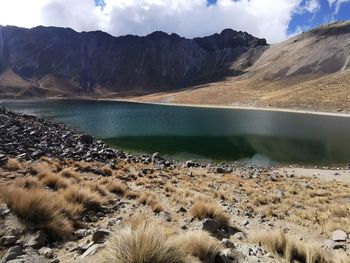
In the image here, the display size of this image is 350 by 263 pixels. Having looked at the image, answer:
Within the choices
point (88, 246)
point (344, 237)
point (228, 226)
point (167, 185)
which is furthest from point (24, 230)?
point (167, 185)

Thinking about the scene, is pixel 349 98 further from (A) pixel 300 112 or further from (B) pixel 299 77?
(B) pixel 299 77

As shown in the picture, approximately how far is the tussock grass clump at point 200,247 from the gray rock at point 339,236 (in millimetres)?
5225

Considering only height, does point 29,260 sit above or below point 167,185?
above

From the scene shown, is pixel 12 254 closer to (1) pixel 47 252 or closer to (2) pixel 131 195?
(1) pixel 47 252

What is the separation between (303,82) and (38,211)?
152m

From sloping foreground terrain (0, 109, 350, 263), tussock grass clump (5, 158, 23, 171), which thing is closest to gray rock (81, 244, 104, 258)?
sloping foreground terrain (0, 109, 350, 263)

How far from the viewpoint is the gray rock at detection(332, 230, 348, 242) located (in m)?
10.2

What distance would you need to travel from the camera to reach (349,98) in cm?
9862

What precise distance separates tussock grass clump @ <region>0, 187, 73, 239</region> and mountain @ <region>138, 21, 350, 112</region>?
97.0 metres

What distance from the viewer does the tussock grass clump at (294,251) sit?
7.39m

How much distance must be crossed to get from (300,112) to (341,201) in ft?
287

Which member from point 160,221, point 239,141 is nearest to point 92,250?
point 160,221

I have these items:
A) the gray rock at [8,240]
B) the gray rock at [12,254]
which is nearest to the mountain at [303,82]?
the gray rock at [8,240]

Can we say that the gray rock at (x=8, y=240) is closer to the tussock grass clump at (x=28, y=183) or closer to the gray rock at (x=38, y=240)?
the gray rock at (x=38, y=240)
